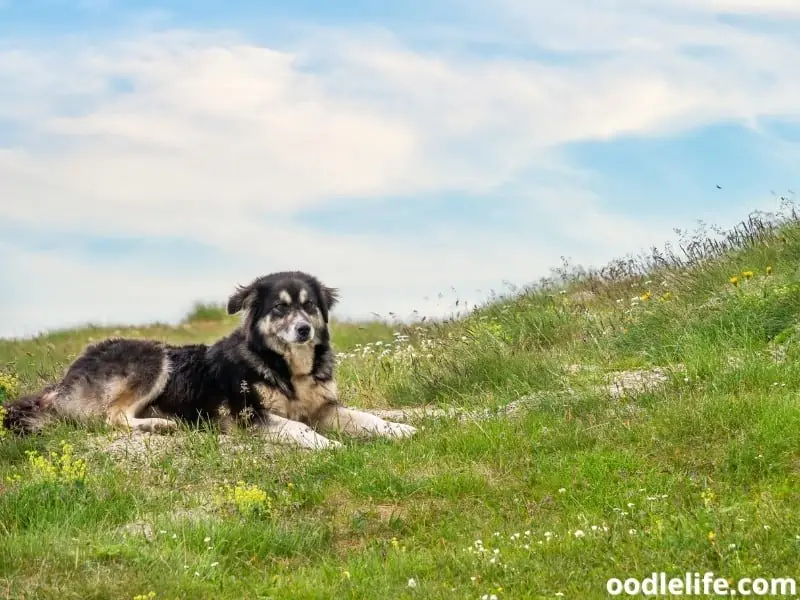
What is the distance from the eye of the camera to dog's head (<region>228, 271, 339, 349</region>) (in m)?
10.2

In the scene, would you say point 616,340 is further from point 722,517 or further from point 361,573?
point 361,573

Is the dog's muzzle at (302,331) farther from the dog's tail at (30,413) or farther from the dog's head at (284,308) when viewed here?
the dog's tail at (30,413)

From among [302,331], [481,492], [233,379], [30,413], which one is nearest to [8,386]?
[30,413]

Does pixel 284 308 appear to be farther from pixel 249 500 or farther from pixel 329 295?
pixel 249 500

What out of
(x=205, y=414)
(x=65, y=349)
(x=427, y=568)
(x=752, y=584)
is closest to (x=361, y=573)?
(x=427, y=568)

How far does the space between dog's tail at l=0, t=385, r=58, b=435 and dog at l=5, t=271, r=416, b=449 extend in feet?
0.03

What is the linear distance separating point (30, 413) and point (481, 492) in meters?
5.37

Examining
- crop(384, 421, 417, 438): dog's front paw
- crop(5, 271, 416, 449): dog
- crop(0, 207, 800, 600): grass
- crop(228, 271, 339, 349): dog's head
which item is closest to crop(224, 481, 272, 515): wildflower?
crop(0, 207, 800, 600): grass

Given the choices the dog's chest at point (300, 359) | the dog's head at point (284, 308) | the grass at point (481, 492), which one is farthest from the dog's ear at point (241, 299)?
the grass at point (481, 492)

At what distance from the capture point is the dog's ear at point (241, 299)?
10677 mm

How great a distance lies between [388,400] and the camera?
11836mm

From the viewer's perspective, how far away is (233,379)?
409 inches

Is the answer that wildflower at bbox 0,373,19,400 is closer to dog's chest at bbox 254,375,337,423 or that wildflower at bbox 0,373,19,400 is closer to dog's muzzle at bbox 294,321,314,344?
dog's chest at bbox 254,375,337,423

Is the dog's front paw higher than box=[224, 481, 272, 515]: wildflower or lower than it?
higher
